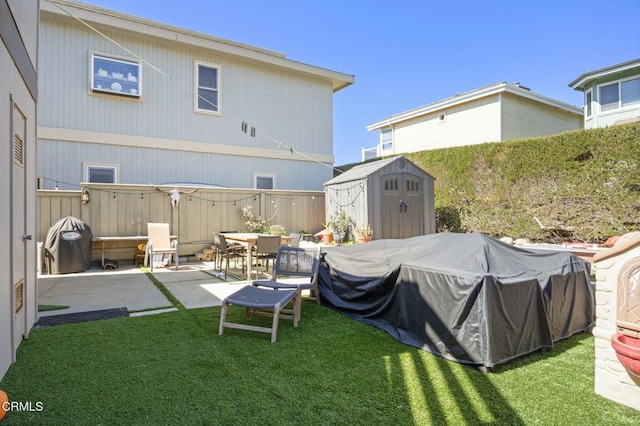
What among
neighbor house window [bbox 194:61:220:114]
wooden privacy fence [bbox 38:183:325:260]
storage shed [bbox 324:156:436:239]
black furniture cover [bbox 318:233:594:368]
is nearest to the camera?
black furniture cover [bbox 318:233:594:368]

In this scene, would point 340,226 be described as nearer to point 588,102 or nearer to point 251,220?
point 251,220

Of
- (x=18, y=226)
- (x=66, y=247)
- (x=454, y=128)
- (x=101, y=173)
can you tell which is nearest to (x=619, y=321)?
(x=18, y=226)

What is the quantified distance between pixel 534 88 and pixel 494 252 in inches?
607

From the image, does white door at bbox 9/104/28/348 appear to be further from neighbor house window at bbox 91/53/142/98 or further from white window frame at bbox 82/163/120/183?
neighbor house window at bbox 91/53/142/98

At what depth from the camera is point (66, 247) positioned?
24.2 feet

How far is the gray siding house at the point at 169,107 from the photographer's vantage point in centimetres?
945

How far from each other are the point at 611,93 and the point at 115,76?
699 inches

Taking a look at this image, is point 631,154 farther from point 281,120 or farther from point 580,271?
point 281,120

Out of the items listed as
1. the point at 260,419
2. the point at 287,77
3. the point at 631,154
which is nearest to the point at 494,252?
the point at 260,419

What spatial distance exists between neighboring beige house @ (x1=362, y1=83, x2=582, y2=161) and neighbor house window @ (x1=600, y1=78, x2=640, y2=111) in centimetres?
163

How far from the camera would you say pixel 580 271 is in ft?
13.6

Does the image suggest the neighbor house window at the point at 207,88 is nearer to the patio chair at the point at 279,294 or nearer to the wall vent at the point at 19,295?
the patio chair at the point at 279,294

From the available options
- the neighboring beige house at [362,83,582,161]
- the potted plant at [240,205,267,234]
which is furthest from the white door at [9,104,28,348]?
the neighboring beige house at [362,83,582,161]

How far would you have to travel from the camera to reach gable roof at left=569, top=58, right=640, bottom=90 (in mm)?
13203
